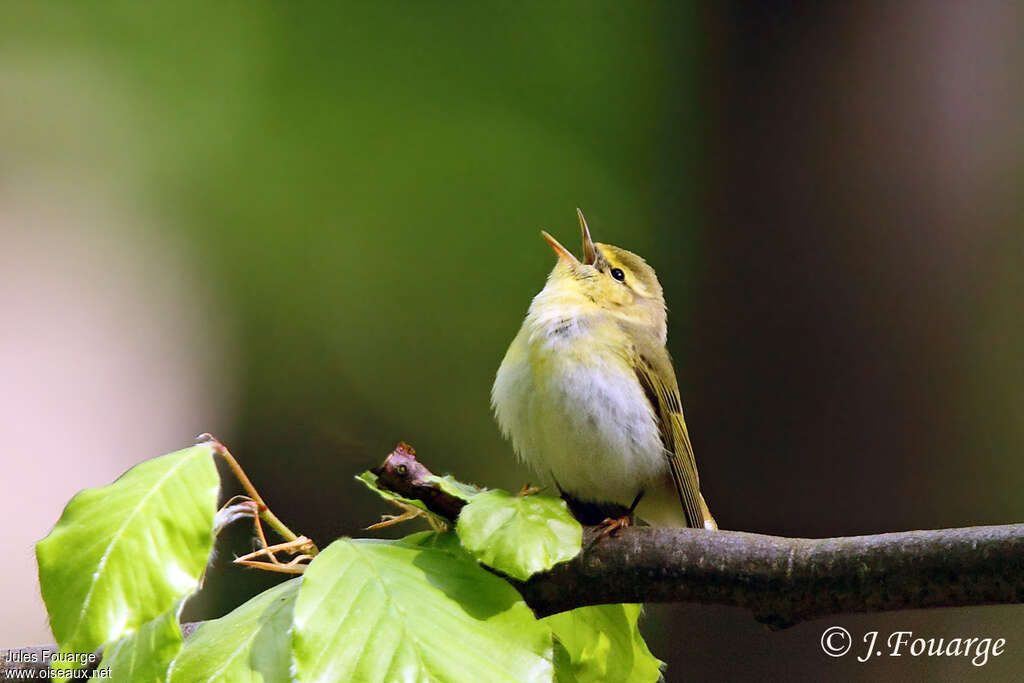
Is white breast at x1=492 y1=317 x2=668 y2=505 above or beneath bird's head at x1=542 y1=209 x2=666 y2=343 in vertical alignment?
beneath

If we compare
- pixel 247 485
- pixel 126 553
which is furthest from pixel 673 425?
pixel 126 553

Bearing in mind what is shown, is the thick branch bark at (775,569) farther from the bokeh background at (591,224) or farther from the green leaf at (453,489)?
the bokeh background at (591,224)

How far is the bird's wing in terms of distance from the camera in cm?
204

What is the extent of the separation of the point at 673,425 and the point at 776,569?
986 millimetres

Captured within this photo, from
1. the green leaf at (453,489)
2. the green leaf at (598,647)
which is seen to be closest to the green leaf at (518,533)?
the green leaf at (453,489)

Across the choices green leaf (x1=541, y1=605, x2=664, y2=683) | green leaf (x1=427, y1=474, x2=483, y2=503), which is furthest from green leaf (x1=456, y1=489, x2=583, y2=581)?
green leaf (x1=541, y1=605, x2=664, y2=683)

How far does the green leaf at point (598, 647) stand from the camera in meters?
1.37

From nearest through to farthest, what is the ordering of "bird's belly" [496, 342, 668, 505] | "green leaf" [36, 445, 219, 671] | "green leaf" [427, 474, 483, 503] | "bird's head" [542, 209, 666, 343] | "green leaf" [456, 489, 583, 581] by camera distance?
"green leaf" [36, 445, 219, 671], "green leaf" [456, 489, 583, 581], "green leaf" [427, 474, 483, 503], "bird's belly" [496, 342, 668, 505], "bird's head" [542, 209, 666, 343]

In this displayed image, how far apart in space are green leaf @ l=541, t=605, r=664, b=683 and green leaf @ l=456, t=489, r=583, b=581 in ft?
0.65

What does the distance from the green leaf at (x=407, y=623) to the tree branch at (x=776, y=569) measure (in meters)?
0.12

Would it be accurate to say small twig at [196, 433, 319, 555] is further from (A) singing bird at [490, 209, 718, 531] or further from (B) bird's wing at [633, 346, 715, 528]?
(B) bird's wing at [633, 346, 715, 528]

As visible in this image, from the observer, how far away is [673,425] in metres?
2.15

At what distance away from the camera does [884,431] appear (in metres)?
2.23

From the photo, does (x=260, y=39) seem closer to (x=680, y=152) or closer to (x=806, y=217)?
(x=680, y=152)
